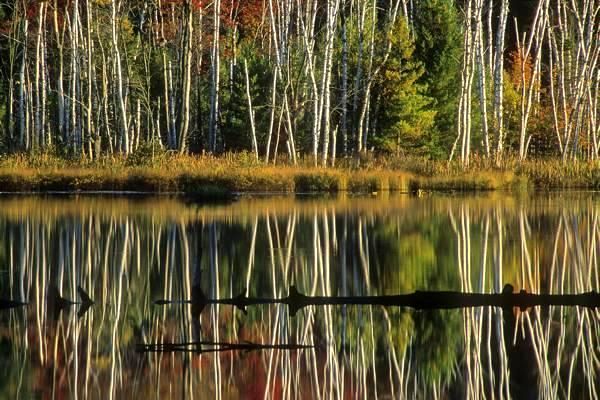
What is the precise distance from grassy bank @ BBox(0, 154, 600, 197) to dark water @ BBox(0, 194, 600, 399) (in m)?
8.64

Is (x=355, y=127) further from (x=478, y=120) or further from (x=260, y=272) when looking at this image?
(x=260, y=272)

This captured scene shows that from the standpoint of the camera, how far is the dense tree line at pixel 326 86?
37.8 m

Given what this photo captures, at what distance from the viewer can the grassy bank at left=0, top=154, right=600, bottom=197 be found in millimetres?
34312

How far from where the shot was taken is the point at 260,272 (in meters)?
16.0

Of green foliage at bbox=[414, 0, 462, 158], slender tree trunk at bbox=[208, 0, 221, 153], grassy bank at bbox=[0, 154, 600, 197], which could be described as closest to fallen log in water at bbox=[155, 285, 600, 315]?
grassy bank at bbox=[0, 154, 600, 197]

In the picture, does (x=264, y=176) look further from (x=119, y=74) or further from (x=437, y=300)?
(x=437, y=300)

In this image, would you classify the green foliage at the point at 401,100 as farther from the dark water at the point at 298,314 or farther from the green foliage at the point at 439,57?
the dark water at the point at 298,314

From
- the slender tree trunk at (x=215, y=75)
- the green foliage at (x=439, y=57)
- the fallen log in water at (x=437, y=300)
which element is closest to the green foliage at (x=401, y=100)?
the green foliage at (x=439, y=57)

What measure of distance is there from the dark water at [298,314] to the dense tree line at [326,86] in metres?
12.7

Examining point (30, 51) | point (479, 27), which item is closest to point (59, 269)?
point (479, 27)

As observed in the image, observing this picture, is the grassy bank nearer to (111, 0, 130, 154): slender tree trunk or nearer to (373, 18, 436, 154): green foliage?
(111, 0, 130, 154): slender tree trunk

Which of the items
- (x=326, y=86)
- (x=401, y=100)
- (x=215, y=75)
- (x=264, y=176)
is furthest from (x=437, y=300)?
(x=401, y=100)

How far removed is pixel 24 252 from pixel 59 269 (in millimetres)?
2209

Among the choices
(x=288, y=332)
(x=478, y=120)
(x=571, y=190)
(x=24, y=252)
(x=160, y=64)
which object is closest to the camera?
(x=288, y=332)
